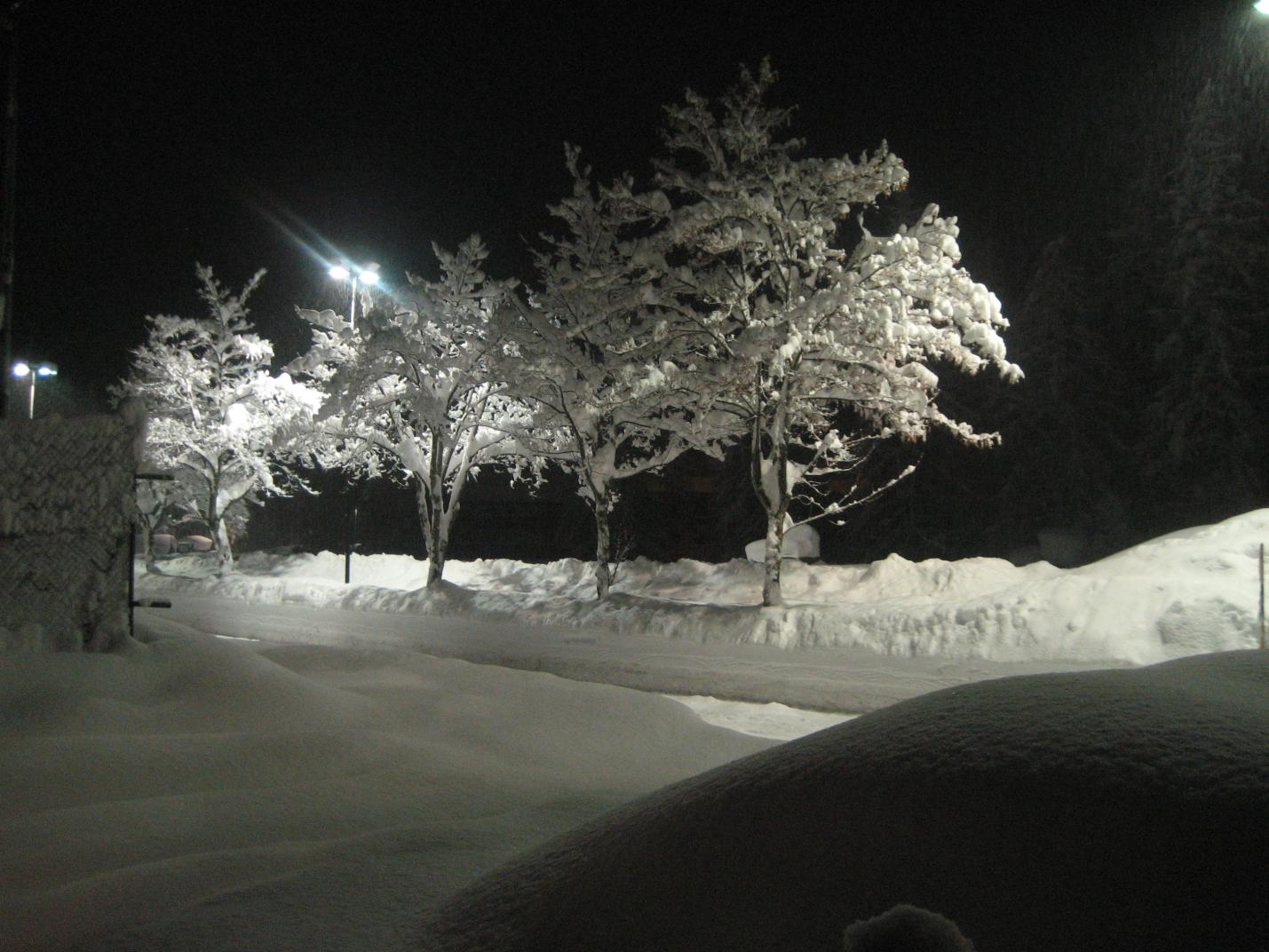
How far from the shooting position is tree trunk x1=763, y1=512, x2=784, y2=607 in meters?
15.9

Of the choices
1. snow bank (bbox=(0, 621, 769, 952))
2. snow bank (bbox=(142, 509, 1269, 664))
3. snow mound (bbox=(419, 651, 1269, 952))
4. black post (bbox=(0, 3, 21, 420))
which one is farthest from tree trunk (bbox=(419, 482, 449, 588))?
snow mound (bbox=(419, 651, 1269, 952))

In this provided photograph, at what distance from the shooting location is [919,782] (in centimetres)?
256

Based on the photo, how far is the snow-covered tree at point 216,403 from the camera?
2809 centimetres

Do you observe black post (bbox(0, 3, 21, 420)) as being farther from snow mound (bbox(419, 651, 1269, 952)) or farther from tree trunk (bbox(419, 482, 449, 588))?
tree trunk (bbox(419, 482, 449, 588))

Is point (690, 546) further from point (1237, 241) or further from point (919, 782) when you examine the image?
point (919, 782)

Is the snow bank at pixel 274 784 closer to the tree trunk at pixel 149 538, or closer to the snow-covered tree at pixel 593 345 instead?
the snow-covered tree at pixel 593 345

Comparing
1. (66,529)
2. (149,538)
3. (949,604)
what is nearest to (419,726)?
(66,529)

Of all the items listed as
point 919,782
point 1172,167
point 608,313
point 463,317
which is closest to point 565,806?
point 919,782

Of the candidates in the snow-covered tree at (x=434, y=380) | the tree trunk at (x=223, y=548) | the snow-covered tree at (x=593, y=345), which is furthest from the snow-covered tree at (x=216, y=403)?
the snow-covered tree at (x=593, y=345)

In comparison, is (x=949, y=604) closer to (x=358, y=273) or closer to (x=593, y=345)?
(x=593, y=345)

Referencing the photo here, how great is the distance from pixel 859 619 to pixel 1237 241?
63.8 ft

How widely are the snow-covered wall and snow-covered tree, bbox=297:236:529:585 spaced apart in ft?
38.5

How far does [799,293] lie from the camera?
15.9 meters

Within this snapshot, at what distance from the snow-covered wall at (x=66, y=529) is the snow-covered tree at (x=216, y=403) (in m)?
20.1
